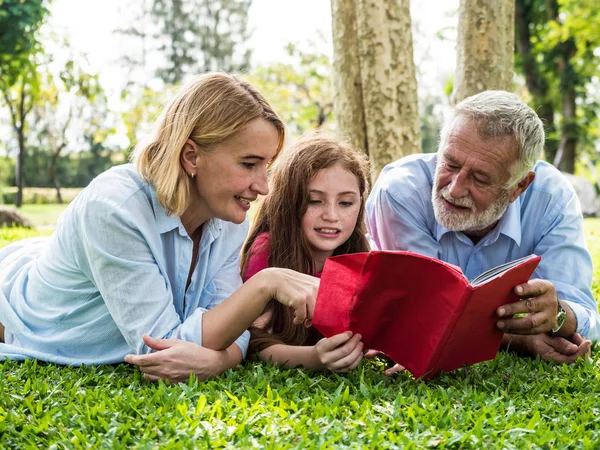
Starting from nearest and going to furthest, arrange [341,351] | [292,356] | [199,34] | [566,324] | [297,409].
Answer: [297,409], [341,351], [292,356], [566,324], [199,34]

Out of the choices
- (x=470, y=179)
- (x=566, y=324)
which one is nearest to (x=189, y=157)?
(x=470, y=179)

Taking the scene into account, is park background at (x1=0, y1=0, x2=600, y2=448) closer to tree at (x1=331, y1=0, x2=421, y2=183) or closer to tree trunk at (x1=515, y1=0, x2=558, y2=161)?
tree at (x1=331, y1=0, x2=421, y2=183)

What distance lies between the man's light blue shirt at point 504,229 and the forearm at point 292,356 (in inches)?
A: 40.9

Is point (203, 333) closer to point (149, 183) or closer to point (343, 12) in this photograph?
point (149, 183)

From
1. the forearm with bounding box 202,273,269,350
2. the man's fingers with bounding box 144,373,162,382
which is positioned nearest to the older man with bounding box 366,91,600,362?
the forearm with bounding box 202,273,269,350

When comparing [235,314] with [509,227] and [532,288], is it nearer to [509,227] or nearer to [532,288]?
[532,288]

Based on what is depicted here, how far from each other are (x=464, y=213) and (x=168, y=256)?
1528 millimetres

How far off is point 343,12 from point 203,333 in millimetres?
4600

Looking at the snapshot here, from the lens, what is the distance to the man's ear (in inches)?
149

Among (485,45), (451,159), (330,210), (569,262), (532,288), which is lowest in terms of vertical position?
(569,262)

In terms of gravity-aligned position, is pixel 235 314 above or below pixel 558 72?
below

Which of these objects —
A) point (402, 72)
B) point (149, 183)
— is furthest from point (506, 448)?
point (402, 72)

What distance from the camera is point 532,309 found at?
9.82ft

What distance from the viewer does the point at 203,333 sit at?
9.91 ft
